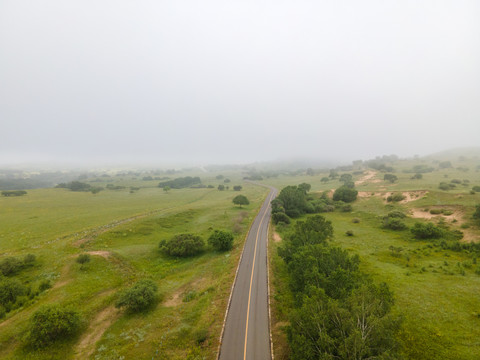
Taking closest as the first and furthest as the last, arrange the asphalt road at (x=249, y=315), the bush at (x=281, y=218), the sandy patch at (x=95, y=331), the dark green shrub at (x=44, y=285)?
the asphalt road at (x=249, y=315)
the sandy patch at (x=95, y=331)
the dark green shrub at (x=44, y=285)
the bush at (x=281, y=218)

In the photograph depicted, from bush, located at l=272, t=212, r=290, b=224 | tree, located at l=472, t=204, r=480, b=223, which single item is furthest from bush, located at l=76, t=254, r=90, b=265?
tree, located at l=472, t=204, r=480, b=223

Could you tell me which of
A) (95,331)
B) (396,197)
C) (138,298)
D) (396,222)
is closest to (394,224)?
(396,222)

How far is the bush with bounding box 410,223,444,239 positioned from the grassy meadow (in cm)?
4777

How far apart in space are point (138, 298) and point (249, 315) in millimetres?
18638

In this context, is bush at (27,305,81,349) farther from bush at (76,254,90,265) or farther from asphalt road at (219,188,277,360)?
asphalt road at (219,188,277,360)

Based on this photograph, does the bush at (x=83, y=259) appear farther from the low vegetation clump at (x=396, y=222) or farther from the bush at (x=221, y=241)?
the low vegetation clump at (x=396, y=222)

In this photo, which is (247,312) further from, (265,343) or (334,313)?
(334,313)

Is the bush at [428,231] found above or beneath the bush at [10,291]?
above

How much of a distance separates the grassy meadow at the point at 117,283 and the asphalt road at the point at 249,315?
183 centimetres

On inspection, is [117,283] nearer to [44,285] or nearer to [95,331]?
[95,331]

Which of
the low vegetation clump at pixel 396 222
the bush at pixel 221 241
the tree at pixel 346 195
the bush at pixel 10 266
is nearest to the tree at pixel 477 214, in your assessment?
the low vegetation clump at pixel 396 222

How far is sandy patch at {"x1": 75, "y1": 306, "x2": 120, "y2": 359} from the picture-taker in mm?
23469

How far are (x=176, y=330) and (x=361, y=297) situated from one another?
2495 cm

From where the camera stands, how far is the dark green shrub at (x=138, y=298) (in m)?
29.8
